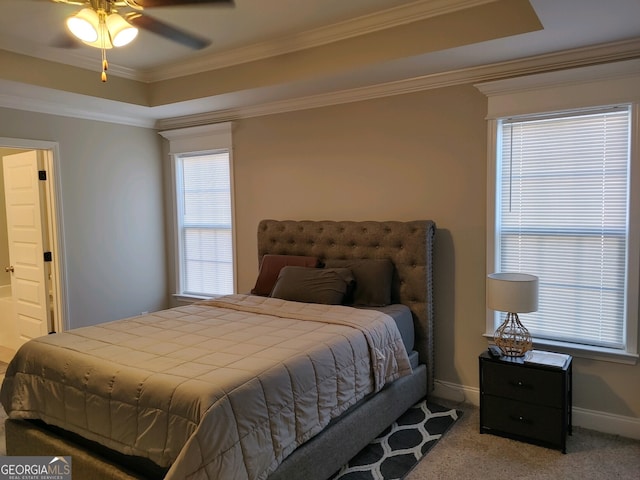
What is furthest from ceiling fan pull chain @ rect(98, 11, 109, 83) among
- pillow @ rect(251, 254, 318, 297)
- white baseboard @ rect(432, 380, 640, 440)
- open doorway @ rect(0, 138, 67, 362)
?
white baseboard @ rect(432, 380, 640, 440)

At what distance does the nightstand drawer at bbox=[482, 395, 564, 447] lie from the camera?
2.75 meters

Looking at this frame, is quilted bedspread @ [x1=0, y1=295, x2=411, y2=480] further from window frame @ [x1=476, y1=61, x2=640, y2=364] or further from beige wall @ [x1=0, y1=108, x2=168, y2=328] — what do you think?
beige wall @ [x1=0, y1=108, x2=168, y2=328]

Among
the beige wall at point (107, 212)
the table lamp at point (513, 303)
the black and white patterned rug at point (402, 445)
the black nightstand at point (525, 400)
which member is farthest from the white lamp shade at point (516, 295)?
the beige wall at point (107, 212)

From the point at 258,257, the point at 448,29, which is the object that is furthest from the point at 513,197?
the point at 258,257

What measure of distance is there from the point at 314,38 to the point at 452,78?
1.03m

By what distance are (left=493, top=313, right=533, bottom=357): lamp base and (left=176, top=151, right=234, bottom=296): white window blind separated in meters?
2.76

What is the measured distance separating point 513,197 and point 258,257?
7.39 ft

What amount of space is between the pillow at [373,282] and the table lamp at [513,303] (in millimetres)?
739

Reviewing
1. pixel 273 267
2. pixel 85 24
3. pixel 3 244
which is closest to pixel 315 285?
pixel 273 267

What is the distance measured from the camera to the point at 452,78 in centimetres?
338

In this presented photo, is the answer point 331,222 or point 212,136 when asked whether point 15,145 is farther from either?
point 331,222

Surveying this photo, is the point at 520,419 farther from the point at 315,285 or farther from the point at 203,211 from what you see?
the point at 203,211

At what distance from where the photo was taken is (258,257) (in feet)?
14.3

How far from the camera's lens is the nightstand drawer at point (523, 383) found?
273 centimetres
